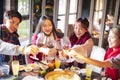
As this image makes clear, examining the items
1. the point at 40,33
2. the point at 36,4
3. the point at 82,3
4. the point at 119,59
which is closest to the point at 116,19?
the point at 82,3

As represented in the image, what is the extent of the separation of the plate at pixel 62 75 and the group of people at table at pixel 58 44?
0.49 ft

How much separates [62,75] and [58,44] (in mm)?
338

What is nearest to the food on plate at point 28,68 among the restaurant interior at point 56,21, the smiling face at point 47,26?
the restaurant interior at point 56,21

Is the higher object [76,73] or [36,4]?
[36,4]

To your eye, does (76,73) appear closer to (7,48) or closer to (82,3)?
(7,48)

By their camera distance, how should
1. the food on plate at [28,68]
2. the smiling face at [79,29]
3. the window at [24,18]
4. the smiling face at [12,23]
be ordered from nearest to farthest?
1. the food on plate at [28,68]
2. the smiling face at [12,23]
3. the smiling face at [79,29]
4. the window at [24,18]

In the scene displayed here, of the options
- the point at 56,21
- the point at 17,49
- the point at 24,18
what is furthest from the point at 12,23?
the point at 56,21

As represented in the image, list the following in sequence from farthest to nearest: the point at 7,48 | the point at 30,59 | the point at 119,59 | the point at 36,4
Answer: the point at 36,4 → the point at 30,59 → the point at 7,48 → the point at 119,59

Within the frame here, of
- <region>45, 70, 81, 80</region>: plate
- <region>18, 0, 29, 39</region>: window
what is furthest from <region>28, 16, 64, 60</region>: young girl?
<region>18, 0, 29, 39</region>: window

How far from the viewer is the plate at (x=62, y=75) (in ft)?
5.25

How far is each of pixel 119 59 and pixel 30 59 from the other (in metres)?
0.91

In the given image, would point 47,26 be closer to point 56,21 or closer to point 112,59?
point 112,59

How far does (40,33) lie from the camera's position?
7.70ft

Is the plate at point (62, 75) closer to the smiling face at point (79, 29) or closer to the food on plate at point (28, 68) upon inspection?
the food on plate at point (28, 68)
